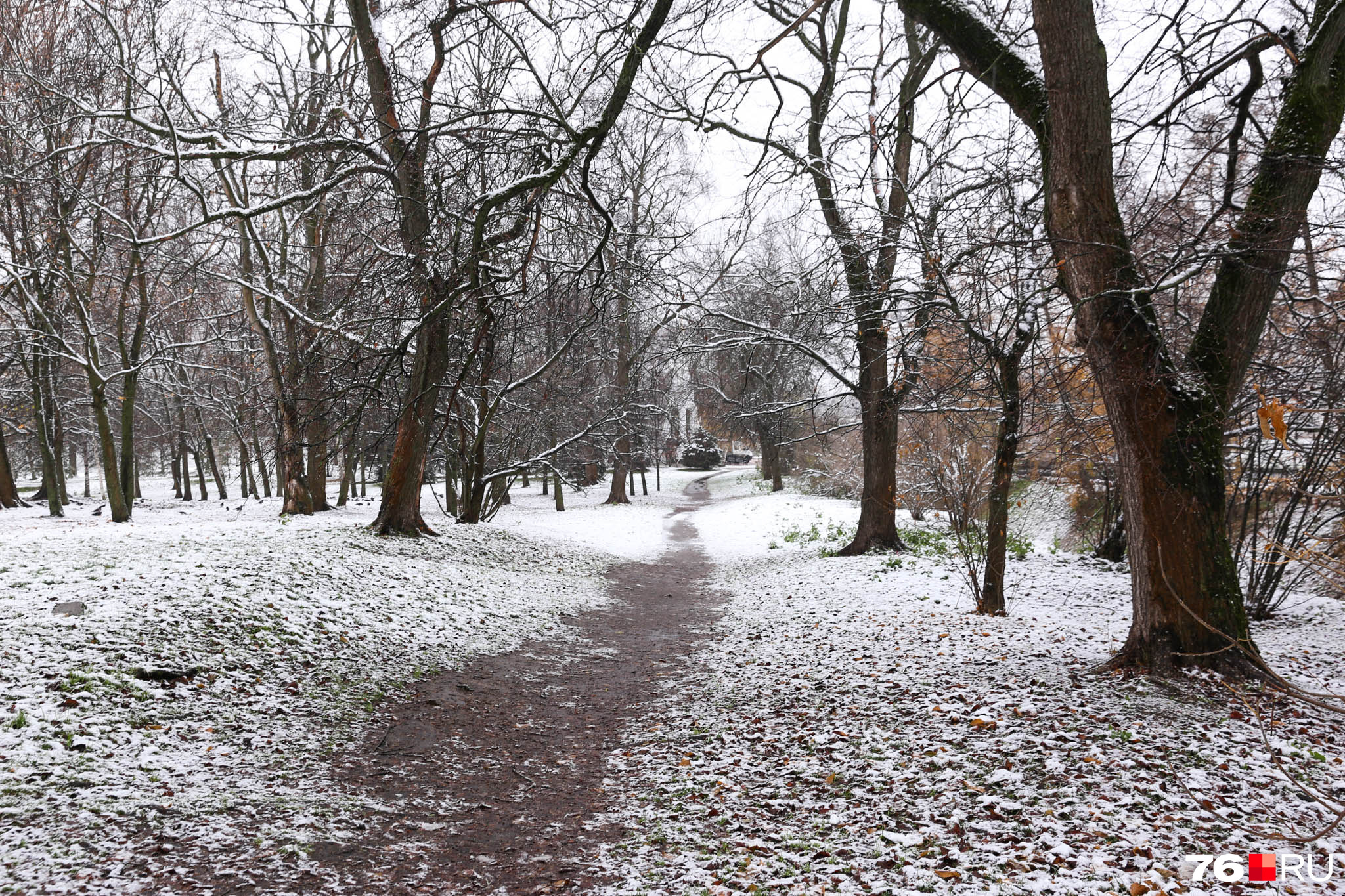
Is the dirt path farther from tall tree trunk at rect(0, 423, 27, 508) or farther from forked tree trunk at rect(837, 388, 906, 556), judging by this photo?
tall tree trunk at rect(0, 423, 27, 508)

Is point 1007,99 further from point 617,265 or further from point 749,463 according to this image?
point 749,463

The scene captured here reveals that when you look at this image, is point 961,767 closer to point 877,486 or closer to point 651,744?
point 651,744

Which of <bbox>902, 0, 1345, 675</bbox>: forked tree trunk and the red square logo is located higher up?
<bbox>902, 0, 1345, 675</bbox>: forked tree trunk

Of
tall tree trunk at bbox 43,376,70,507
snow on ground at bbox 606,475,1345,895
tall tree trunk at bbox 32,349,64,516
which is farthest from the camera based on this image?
tall tree trunk at bbox 43,376,70,507

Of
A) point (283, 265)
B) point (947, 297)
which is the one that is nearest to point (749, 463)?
point (283, 265)

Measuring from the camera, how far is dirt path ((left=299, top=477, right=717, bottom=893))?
120 inches

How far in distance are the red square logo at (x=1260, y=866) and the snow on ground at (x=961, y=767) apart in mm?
Answer: 73

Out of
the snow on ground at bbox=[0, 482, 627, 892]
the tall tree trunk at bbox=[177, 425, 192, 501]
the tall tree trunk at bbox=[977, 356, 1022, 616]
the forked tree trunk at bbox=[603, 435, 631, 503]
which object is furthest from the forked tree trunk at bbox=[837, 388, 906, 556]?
the tall tree trunk at bbox=[177, 425, 192, 501]

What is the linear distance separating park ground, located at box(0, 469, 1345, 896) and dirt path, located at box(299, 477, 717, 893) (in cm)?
3

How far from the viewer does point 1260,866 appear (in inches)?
98.3

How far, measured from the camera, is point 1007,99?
4.59 metres

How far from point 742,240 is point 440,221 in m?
7.86

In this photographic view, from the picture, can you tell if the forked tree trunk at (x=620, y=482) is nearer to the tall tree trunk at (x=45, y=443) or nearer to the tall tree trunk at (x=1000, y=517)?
the tall tree trunk at (x=45, y=443)

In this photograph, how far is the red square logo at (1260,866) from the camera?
2.46m
